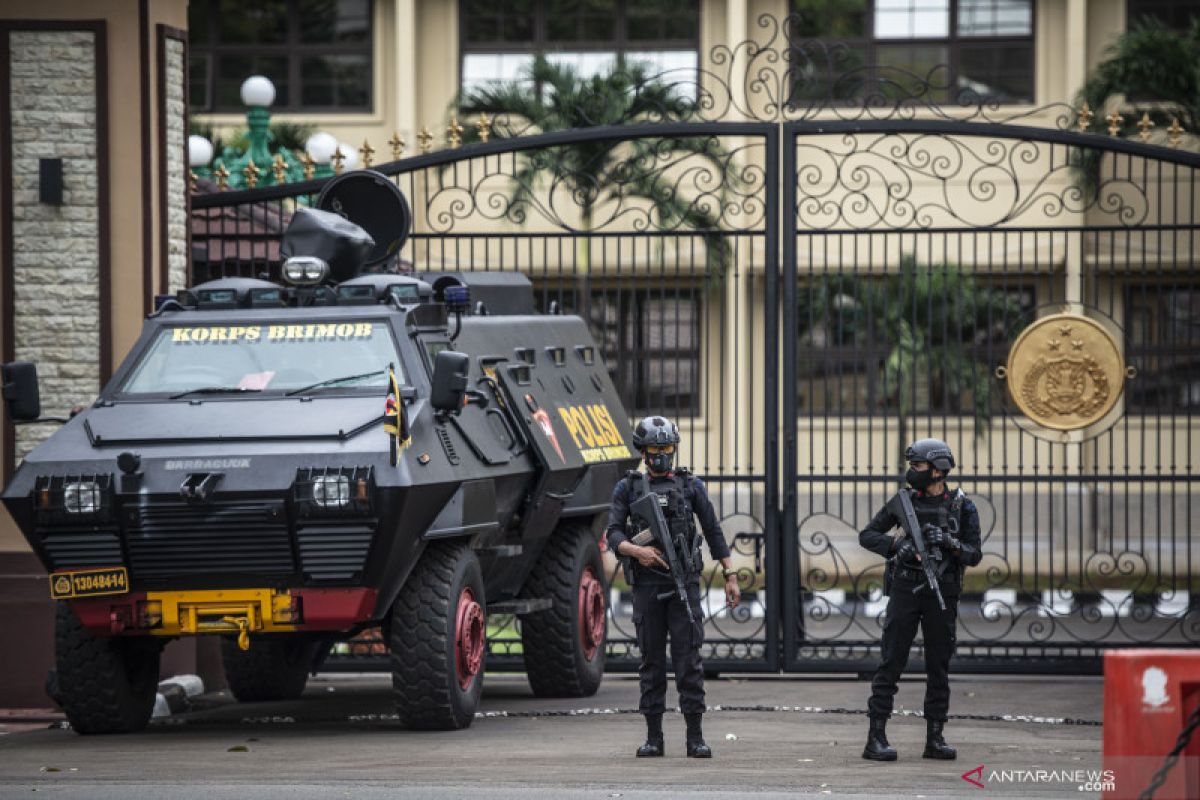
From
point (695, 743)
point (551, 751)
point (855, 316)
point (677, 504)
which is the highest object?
point (855, 316)

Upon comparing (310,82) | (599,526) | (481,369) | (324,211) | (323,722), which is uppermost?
(310,82)

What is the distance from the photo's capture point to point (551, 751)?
1104 cm

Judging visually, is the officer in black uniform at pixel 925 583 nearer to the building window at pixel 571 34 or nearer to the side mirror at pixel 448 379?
the side mirror at pixel 448 379

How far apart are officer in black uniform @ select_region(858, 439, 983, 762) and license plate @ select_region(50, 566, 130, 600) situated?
12.3 ft

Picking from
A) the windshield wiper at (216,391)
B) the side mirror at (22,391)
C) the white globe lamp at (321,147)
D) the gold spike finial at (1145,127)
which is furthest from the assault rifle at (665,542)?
the white globe lamp at (321,147)

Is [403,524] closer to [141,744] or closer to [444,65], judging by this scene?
[141,744]

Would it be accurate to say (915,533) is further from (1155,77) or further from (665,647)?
(1155,77)

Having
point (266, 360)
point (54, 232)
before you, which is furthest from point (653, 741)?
point (54, 232)

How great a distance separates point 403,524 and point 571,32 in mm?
19816

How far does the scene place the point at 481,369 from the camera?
1313 cm

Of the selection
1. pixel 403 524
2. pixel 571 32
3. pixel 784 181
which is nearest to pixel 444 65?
pixel 571 32

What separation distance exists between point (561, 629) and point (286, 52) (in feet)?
60.0

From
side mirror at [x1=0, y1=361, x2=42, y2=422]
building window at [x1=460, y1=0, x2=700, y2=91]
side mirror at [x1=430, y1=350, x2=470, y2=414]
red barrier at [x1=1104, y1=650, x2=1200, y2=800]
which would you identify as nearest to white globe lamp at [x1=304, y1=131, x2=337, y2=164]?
side mirror at [x1=0, y1=361, x2=42, y2=422]

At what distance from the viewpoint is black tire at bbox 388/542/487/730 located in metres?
11.5
